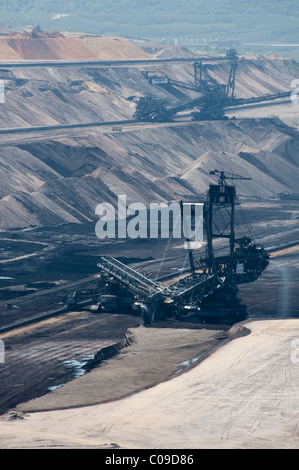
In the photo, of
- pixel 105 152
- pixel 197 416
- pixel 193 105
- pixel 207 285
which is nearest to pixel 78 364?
pixel 197 416

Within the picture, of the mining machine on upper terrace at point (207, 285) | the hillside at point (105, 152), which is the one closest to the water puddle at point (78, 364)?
the mining machine on upper terrace at point (207, 285)

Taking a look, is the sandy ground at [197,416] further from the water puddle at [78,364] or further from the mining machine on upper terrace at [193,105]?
the mining machine on upper terrace at [193,105]

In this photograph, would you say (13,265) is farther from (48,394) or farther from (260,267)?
(48,394)

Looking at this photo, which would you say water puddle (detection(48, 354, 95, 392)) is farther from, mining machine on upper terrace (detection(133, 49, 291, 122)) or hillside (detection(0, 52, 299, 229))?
mining machine on upper terrace (detection(133, 49, 291, 122))

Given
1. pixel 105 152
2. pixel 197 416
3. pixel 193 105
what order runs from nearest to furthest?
1. pixel 197 416
2. pixel 105 152
3. pixel 193 105

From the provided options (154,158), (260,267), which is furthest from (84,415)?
(154,158)

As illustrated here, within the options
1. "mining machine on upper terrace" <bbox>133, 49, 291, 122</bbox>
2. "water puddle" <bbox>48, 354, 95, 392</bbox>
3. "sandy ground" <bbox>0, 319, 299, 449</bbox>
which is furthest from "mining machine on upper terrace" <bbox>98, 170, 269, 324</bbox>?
"mining machine on upper terrace" <bbox>133, 49, 291, 122</bbox>

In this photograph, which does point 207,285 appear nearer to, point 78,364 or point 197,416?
point 78,364
